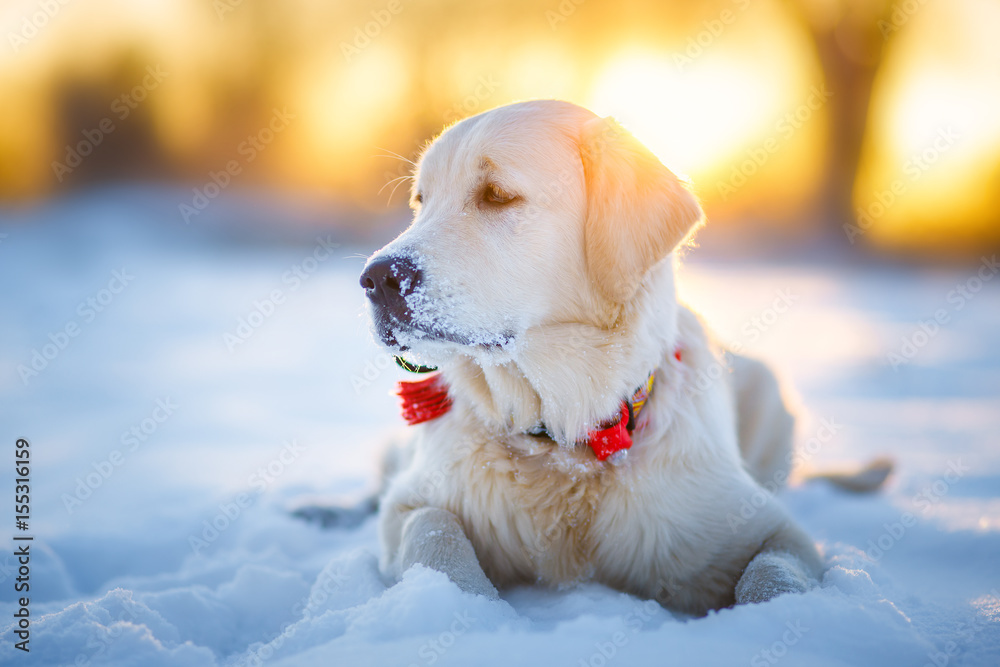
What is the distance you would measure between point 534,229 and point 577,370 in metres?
0.61

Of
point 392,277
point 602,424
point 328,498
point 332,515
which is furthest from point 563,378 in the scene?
point 328,498

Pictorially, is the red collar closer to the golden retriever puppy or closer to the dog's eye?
the golden retriever puppy

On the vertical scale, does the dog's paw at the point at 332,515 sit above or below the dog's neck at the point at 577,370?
below

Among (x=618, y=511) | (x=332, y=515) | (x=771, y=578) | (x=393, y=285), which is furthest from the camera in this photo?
(x=332, y=515)

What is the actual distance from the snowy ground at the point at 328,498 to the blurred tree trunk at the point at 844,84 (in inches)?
234

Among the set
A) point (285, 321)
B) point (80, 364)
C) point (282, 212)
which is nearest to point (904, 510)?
point (80, 364)

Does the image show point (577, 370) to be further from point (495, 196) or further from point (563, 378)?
point (495, 196)

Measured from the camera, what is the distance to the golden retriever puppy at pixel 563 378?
2459mm

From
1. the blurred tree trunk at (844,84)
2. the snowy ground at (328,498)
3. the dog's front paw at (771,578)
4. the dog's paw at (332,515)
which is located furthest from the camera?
the blurred tree trunk at (844,84)

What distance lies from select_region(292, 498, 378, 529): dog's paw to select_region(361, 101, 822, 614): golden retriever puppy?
0.97 m

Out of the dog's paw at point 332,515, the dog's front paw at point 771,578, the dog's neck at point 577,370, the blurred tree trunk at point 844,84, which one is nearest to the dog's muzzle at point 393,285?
the dog's neck at point 577,370

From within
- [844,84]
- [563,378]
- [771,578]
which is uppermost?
[844,84]

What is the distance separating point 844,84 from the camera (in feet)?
53.1

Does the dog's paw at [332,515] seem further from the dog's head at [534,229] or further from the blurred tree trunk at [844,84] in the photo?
the blurred tree trunk at [844,84]
